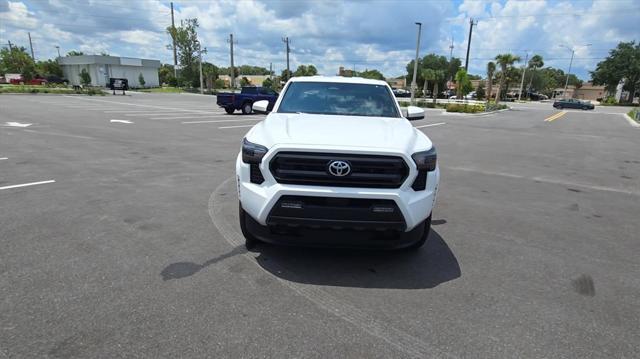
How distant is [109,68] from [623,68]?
311 ft

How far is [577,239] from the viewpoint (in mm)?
4539

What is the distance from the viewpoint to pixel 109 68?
7281 centimetres

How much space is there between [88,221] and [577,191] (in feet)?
25.6

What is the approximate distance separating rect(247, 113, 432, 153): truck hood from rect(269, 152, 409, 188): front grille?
0.33 feet

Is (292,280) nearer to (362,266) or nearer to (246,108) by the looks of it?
(362,266)

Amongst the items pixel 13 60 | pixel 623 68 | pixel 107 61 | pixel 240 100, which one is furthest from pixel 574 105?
pixel 13 60

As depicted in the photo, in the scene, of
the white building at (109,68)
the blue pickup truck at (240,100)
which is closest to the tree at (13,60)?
the white building at (109,68)

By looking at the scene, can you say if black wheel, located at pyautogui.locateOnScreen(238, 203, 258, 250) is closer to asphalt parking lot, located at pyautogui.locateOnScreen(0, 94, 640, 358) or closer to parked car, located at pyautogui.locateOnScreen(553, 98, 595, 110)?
asphalt parking lot, located at pyautogui.locateOnScreen(0, 94, 640, 358)

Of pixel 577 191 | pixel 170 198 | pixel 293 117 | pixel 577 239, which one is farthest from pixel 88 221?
pixel 577 191

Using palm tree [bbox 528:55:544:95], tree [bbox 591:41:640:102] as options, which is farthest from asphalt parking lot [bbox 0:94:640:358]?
palm tree [bbox 528:55:544:95]

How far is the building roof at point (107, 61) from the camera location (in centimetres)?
7081

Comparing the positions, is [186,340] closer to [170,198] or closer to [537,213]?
[170,198]

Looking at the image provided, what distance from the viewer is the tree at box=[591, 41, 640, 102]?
67000 millimetres

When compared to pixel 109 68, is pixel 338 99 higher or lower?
lower
